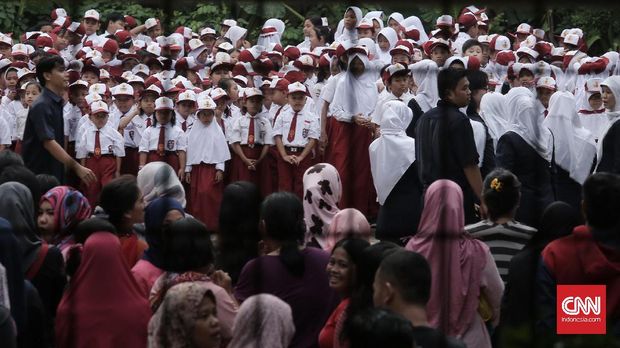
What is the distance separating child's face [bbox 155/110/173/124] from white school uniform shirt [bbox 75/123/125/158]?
1.29 feet

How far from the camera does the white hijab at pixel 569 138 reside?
10883 millimetres

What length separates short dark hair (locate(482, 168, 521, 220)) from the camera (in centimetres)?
652

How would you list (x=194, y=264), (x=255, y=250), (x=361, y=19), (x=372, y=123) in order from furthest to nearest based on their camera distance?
(x=361, y=19), (x=372, y=123), (x=255, y=250), (x=194, y=264)

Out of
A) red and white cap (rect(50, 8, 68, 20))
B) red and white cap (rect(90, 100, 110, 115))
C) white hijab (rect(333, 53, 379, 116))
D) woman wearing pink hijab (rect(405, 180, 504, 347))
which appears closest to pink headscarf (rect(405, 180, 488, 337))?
woman wearing pink hijab (rect(405, 180, 504, 347))

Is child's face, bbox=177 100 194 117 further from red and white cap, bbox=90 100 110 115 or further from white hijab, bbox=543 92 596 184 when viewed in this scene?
white hijab, bbox=543 92 596 184

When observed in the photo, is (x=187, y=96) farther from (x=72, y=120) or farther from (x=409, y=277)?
(x=409, y=277)

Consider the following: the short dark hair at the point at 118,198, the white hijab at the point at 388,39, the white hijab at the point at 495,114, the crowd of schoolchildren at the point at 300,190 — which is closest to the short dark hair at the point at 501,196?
the crowd of schoolchildren at the point at 300,190

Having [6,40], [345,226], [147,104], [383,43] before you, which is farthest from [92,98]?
[345,226]

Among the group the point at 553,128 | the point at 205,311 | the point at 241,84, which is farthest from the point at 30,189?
the point at 241,84

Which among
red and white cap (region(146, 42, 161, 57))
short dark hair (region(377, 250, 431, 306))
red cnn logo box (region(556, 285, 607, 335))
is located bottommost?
red cnn logo box (region(556, 285, 607, 335))

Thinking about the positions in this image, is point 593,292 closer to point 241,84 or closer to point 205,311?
point 205,311

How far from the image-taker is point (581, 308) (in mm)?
5477

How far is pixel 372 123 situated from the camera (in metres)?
12.3

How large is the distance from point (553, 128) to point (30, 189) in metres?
5.63
